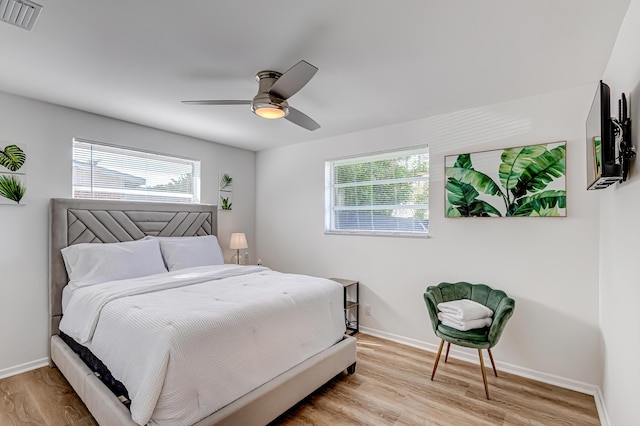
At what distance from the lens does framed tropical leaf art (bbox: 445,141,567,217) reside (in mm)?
2725

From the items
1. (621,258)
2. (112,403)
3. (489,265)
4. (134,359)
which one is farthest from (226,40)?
(489,265)

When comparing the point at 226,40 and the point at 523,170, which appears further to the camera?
the point at 523,170

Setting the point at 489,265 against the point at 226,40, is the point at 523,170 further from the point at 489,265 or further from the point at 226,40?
the point at 226,40

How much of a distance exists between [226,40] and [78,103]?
2.06 meters

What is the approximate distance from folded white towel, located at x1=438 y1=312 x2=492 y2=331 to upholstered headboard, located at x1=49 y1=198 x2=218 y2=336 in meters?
3.11

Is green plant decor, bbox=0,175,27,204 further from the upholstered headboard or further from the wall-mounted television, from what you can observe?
the wall-mounted television

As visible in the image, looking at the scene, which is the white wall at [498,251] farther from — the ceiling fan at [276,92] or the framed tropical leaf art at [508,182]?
the ceiling fan at [276,92]

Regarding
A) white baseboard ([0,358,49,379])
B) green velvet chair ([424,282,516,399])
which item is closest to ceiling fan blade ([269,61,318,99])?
green velvet chair ([424,282,516,399])

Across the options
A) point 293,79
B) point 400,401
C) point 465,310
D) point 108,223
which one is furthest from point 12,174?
point 465,310

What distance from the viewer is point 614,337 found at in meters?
1.97

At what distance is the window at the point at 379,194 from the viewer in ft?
11.9

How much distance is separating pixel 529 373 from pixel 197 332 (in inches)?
111

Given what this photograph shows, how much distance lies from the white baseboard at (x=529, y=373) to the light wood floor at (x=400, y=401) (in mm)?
53

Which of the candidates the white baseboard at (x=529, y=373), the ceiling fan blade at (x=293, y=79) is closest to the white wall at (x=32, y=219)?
the ceiling fan blade at (x=293, y=79)
